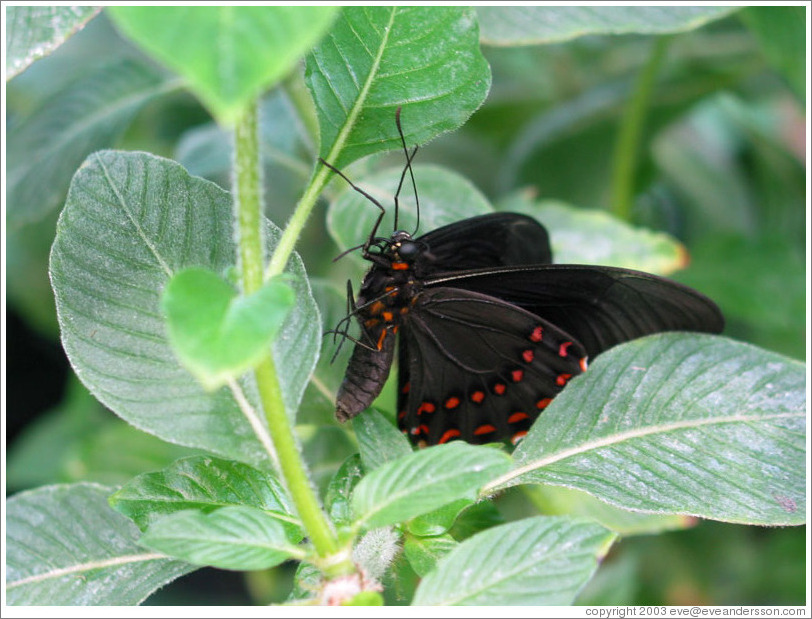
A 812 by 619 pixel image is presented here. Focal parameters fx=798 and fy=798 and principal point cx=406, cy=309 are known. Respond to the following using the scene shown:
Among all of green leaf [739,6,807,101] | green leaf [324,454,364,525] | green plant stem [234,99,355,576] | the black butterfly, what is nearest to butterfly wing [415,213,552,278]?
the black butterfly

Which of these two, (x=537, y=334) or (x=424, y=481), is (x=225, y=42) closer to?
(x=424, y=481)

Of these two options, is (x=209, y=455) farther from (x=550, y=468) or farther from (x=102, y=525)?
(x=550, y=468)

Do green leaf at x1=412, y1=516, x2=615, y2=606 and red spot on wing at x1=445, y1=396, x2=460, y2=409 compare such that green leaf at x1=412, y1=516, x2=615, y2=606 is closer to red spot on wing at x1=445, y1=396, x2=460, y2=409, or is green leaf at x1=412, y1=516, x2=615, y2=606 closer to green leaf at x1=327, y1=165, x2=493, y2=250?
red spot on wing at x1=445, y1=396, x2=460, y2=409

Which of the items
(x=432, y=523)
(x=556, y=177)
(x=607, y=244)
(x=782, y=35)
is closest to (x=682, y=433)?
(x=432, y=523)

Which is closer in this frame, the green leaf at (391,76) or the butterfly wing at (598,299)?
the green leaf at (391,76)

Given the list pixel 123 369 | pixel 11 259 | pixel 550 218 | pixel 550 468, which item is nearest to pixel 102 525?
pixel 123 369

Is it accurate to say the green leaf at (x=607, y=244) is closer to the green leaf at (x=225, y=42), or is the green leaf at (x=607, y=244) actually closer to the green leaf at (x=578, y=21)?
the green leaf at (x=578, y=21)

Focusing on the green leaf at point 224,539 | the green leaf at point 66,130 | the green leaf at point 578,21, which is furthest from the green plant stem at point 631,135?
the green leaf at point 224,539
